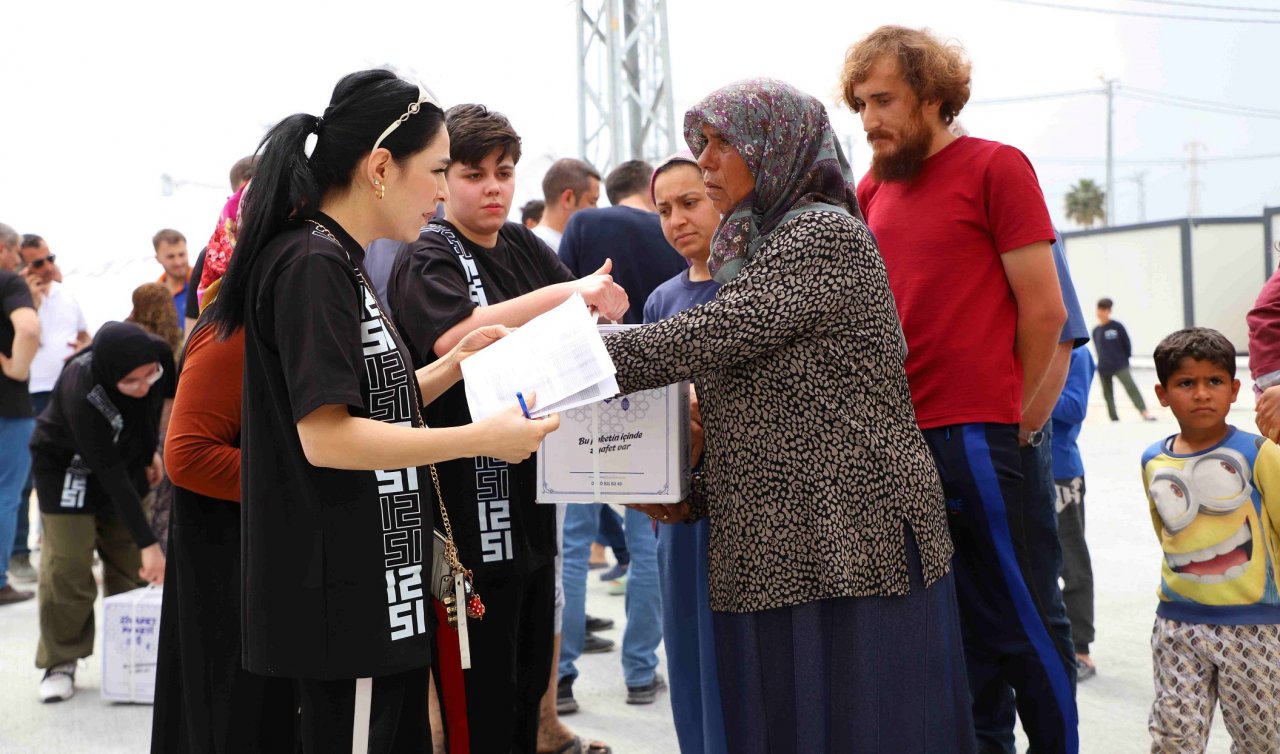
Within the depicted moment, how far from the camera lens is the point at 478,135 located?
9.86 feet

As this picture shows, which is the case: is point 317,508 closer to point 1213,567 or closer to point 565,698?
point 1213,567

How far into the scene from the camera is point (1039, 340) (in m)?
2.75

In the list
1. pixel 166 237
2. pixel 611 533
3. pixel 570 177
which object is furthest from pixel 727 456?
pixel 166 237

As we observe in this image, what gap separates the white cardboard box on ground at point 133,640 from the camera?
4586mm

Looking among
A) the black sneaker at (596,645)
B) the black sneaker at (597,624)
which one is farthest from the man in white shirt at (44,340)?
the black sneaker at (596,645)

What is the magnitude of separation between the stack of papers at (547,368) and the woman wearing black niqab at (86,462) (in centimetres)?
290

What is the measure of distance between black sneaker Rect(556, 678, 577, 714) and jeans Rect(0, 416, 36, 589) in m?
3.94

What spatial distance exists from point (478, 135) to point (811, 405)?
4.34 feet

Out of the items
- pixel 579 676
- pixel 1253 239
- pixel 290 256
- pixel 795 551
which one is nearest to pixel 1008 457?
pixel 795 551

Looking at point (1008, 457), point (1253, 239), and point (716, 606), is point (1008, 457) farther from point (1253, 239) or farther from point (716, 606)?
point (1253, 239)

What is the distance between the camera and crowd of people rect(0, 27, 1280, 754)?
1888 millimetres

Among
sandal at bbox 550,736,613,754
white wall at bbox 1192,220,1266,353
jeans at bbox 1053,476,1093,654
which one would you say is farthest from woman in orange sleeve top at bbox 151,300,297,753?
white wall at bbox 1192,220,1266,353

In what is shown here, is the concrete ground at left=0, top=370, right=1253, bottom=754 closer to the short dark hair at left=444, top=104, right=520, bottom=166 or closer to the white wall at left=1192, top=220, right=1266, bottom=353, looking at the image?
the short dark hair at left=444, top=104, right=520, bottom=166

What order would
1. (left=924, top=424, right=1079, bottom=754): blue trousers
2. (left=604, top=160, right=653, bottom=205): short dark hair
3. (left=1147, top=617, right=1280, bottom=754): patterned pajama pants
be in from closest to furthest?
(left=924, top=424, right=1079, bottom=754): blue trousers, (left=1147, top=617, right=1280, bottom=754): patterned pajama pants, (left=604, top=160, right=653, bottom=205): short dark hair
